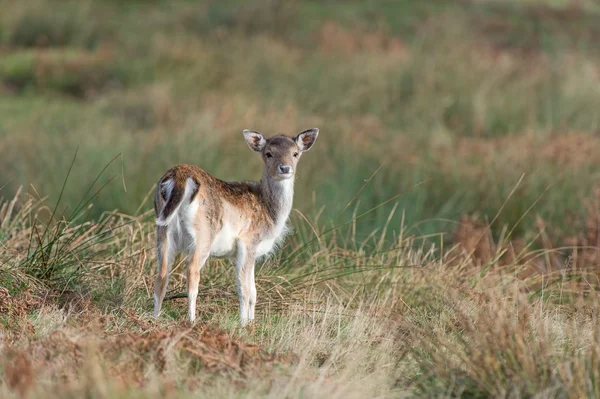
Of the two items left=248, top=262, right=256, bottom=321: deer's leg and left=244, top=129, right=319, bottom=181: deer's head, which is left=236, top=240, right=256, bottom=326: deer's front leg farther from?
left=244, top=129, right=319, bottom=181: deer's head

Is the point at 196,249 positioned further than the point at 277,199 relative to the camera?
No

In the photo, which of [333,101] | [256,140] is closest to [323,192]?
[256,140]

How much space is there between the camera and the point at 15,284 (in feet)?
24.1

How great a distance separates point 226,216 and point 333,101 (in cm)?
1198

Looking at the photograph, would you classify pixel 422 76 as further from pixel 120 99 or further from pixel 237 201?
pixel 237 201

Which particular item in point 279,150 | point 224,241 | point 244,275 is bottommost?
point 244,275

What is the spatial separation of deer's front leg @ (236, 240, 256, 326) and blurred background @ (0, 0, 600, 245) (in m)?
2.26

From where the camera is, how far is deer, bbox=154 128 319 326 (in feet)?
21.6

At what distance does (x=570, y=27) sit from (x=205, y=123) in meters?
16.0

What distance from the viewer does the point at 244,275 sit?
711 cm

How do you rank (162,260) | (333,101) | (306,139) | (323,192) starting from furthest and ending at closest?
(333,101) → (323,192) → (306,139) → (162,260)

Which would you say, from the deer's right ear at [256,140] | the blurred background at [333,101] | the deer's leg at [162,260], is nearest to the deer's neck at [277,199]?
the deer's right ear at [256,140]

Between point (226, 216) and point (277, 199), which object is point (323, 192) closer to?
point (277, 199)

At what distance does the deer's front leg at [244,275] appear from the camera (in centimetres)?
708
